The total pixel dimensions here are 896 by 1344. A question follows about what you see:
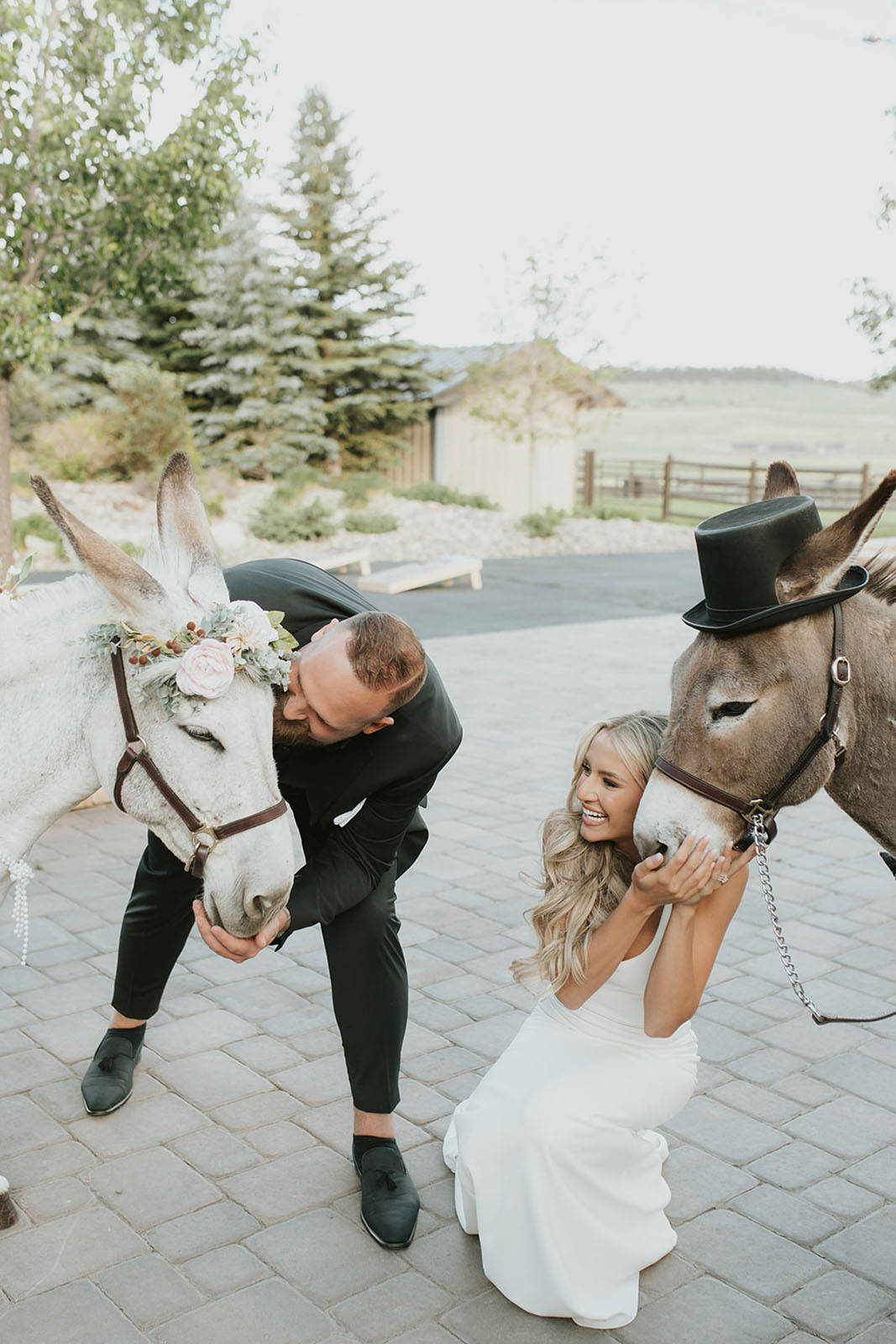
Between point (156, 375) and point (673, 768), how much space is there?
2419cm

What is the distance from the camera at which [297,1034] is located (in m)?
4.05

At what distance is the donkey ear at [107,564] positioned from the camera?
2309 mm

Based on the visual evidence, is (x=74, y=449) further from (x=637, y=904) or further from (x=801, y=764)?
(x=801, y=764)

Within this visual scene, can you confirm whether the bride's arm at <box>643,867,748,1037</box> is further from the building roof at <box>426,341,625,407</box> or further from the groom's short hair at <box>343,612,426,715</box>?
the building roof at <box>426,341,625,407</box>

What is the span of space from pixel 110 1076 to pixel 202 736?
5.51ft

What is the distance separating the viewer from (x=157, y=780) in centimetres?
251

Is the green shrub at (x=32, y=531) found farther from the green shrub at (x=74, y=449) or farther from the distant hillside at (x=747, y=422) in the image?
the distant hillside at (x=747, y=422)

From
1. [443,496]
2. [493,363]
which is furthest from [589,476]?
[443,496]

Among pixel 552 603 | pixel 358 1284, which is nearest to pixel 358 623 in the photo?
pixel 358 1284

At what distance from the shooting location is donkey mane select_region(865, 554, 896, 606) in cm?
247

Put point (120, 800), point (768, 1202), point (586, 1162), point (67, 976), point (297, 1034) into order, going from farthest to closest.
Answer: point (67, 976) → point (297, 1034) → point (768, 1202) → point (586, 1162) → point (120, 800)

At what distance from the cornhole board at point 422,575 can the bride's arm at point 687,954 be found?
13365mm

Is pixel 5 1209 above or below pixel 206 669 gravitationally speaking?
below

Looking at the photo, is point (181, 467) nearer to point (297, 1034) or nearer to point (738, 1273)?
point (297, 1034)
